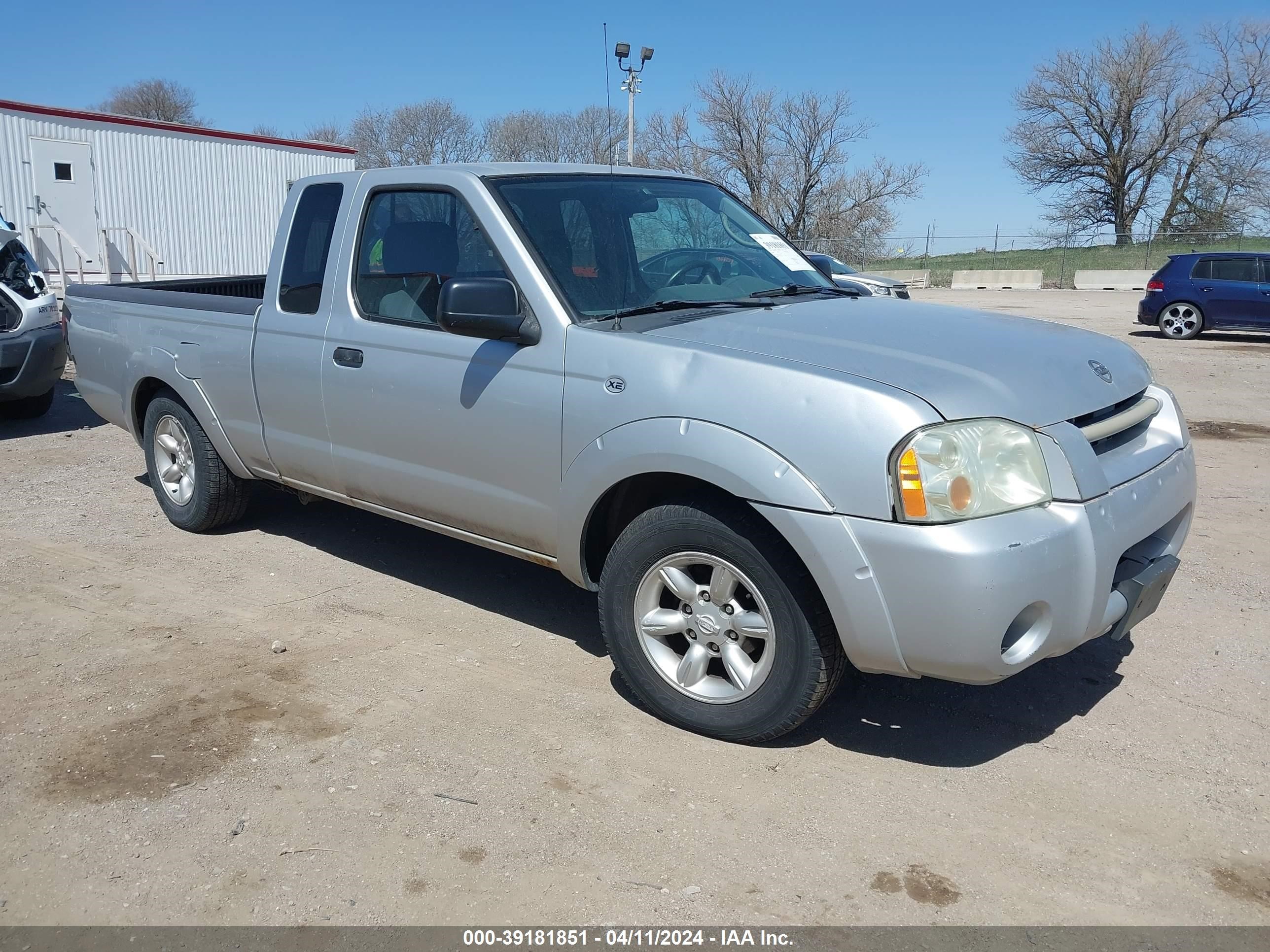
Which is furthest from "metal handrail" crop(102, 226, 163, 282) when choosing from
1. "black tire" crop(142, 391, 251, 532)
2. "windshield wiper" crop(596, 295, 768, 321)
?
"windshield wiper" crop(596, 295, 768, 321)

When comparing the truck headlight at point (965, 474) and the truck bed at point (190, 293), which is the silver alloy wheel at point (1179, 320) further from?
the truck headlight at point (965, 474)

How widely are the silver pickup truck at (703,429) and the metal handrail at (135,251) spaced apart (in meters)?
21.3

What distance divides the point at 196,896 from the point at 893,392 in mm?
2369

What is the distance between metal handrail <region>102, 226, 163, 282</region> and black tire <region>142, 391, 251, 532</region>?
64.6ft

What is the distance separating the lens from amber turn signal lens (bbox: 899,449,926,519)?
122 inches

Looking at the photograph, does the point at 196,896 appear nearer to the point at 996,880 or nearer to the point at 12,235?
the point at 996,880

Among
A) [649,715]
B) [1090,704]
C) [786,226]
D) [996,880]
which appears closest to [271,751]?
[649,715]

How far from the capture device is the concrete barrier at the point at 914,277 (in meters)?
42.5

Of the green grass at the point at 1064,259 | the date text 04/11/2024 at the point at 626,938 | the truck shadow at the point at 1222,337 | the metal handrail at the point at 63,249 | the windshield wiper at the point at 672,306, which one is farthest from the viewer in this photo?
the green grass at the point at 1064,259

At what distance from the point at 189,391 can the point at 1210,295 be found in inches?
710

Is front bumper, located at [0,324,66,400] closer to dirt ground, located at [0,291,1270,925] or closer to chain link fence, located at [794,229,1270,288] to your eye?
Answer: dirt ground, located at [0,291,1270,925]

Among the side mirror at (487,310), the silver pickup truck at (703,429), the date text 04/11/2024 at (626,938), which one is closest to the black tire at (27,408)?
the silver pickup truck at (703,429)

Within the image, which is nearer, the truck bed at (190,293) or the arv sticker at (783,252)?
the arv sticker at (783,252)

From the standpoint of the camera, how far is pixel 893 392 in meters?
3.19
